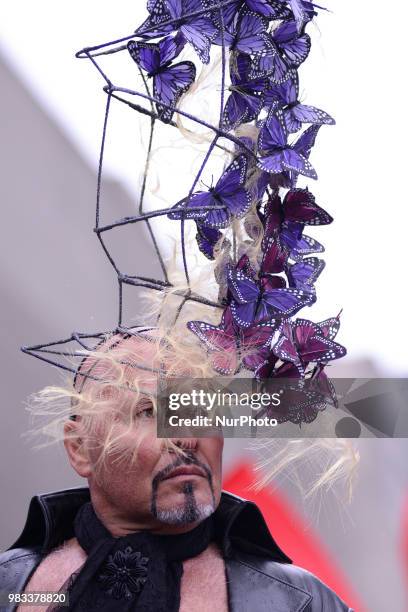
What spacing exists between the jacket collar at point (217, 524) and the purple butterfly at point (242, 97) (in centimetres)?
55

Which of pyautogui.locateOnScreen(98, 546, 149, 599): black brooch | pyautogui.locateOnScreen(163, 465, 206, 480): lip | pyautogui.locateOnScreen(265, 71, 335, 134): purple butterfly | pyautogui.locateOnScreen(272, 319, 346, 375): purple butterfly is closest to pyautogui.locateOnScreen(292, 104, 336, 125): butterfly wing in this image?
pyautogui.locateOnScreen(265, 71, 335, 134): purple butterfly

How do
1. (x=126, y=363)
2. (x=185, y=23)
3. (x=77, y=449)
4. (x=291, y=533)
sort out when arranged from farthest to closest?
1. (x=291, y=533)
2. (x=77, y=449)
3. (x=126, y=363)
4. (x=185, y=23)

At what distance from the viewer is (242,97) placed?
1.12m

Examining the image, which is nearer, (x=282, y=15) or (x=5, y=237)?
(x=282, y=15)

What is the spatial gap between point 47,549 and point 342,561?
1530mm

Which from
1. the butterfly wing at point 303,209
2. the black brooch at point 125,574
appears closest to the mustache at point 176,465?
the black brooch at point 125,574

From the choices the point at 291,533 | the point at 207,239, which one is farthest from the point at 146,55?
the point at 291,533

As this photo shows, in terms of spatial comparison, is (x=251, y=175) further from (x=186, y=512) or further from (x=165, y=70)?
(x=186, y=512)

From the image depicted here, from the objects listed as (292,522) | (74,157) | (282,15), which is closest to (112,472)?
(282,15)

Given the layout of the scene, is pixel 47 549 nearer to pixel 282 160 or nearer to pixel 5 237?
pixel 282 160

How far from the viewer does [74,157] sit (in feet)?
10.8

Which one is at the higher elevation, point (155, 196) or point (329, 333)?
point (155, 196)

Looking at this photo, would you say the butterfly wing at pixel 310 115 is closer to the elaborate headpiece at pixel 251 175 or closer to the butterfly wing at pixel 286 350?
the elaborate headpiece at pixel 251 175

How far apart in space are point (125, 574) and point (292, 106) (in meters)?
0.64
